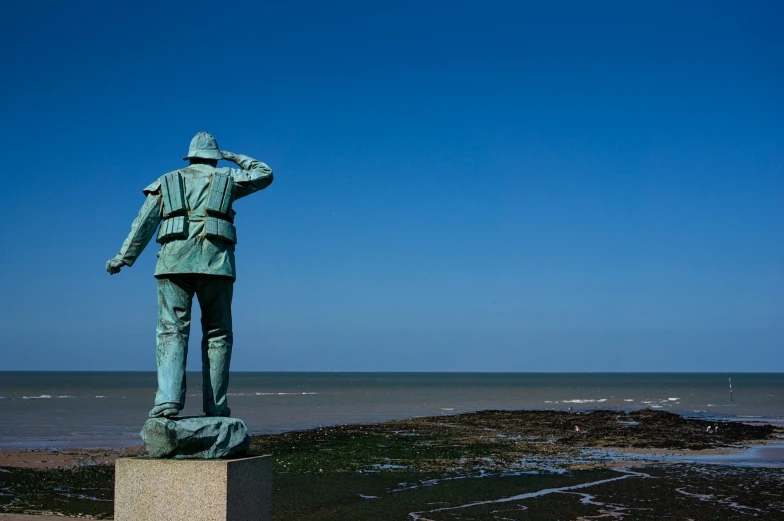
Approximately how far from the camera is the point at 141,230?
774cm

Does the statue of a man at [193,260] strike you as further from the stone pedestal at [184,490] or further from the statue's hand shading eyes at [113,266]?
the stone pedestal at [184,490]

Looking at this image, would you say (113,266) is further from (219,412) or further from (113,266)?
(219,412)

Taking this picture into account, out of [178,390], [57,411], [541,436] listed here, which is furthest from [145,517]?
[57,411]

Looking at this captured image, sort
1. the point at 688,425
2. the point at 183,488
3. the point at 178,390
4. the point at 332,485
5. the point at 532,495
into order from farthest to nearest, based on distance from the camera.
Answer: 1. the point at 688,425
2. the point at 332,485
3. the point at 532,495
4. the point at 178,390
5. the point at 183,488

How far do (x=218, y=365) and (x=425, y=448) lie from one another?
18908 millimetres

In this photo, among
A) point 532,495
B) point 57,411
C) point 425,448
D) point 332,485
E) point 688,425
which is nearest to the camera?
point 532,495

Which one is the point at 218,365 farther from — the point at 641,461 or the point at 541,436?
the point at 541,436

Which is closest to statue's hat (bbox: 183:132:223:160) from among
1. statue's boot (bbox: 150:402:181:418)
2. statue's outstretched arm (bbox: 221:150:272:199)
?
statue's outstretched arm (bbox: 221:150:272:199)

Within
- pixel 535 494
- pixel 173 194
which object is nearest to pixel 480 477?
pixel 535 494

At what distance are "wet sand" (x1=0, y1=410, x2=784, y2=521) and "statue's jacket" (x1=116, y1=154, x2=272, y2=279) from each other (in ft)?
23.7

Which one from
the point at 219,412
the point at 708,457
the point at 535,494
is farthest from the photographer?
the point at 708,457

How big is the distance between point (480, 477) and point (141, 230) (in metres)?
12.5

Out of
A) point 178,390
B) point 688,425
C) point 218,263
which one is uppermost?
point 218,263

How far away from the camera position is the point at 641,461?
2178 centimetres
